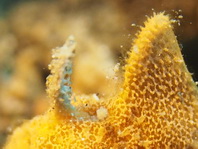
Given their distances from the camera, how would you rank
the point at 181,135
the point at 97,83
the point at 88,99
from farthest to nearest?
the point at 97,83 < the point at 88,99 < the point at 181,135

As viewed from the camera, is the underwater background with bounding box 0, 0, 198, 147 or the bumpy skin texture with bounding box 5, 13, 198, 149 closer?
the bumpy skin texture with bounding box 5, 13, 198, 149

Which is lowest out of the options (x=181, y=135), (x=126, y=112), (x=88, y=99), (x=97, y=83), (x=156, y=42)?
(x=181, y=135)

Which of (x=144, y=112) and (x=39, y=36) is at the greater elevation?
(x=39, y=36)

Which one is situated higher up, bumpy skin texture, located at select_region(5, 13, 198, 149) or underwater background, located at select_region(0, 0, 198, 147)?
underwater background, located at select_region(0, 0, 198, 147)

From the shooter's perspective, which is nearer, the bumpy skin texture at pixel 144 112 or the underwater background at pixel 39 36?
the bumpy skin texture at pixel 144 112

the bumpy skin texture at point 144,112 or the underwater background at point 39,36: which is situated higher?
the underwater background at point 39,36

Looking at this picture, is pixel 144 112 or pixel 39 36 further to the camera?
pixel 39 36

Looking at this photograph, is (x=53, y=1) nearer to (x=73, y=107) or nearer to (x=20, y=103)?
(x=20, y=103)

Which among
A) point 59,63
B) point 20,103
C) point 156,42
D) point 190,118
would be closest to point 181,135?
point 190,118
